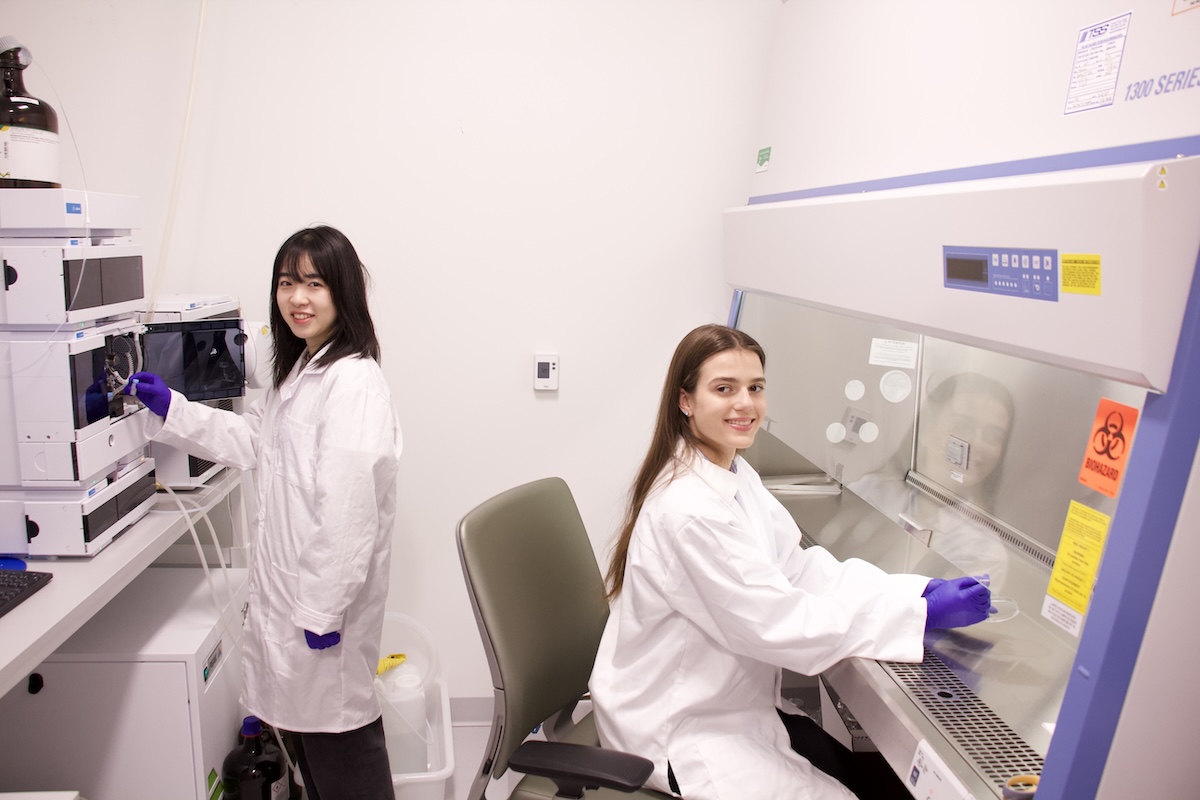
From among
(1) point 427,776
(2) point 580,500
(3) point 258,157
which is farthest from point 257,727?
(3) point 258,157

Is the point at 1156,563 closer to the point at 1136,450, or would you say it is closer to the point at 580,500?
the point at 1136,450

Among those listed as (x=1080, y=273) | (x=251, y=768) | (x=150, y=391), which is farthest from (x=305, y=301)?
(x=1080, y=273)

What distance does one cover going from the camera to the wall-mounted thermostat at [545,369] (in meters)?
2.32

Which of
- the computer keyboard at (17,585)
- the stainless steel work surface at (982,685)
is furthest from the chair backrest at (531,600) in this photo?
the computer keyboard at (17,585)

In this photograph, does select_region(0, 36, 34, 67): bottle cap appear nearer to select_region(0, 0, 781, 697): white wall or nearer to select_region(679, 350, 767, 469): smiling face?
select_region(0, 0, 781, 697): white wall

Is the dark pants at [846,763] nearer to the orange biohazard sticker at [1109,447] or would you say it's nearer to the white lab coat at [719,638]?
the white lab coat at [719,638]

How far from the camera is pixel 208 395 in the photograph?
1.89 m

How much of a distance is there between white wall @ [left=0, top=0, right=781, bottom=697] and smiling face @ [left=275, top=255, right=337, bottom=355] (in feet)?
2.01

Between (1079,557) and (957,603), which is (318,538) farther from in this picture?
(1079,557)

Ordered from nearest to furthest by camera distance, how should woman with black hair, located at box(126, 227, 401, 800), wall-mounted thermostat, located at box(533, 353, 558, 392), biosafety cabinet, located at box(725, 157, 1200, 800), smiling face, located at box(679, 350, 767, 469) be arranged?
biosafety cabinet, located at box(725, 157, 1200, 800)
smiling face, located at box(679, 350, 767, 469)
woman with black hair, located at box(126, 227, 401, 800)
wall-mounted thermostat, located at box(533, 353, 558, 392)

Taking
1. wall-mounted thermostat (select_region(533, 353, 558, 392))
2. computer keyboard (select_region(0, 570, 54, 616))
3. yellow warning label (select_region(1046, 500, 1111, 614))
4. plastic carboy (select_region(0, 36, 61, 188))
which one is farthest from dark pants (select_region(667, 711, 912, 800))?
plastic carboy (select_region(0, 36, 61, 188))

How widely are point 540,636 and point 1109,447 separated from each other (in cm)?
96

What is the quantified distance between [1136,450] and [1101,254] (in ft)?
0.70

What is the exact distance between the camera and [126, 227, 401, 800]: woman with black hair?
154 centimetres
